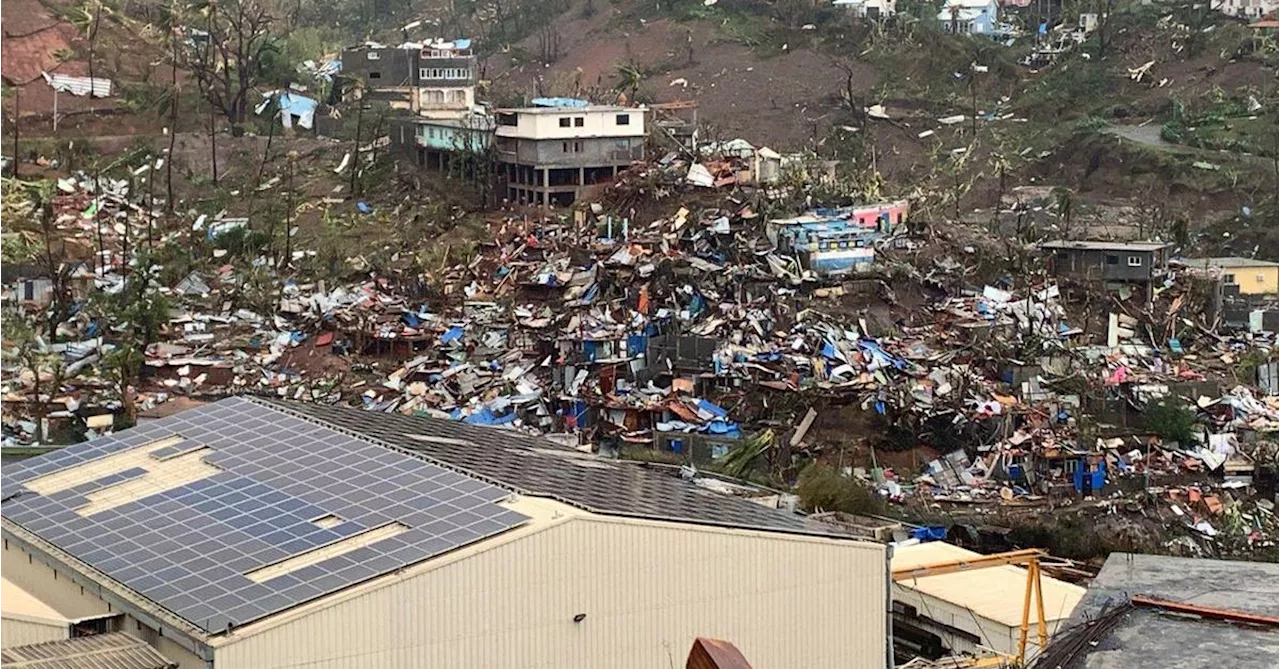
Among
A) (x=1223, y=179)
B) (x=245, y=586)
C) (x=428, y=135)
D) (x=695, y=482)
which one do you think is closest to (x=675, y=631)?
(x=245, y=586)

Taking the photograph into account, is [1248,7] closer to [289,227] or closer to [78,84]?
[289,227]

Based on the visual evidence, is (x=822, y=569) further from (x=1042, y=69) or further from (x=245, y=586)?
(x=1042, y=69)

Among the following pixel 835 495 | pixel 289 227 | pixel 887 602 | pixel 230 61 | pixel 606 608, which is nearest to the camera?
pixel 606 608

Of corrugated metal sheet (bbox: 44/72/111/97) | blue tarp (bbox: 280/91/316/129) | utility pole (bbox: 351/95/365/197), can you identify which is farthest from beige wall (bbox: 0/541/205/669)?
corrugated metal sheet (bbox: 44/72/111/97)

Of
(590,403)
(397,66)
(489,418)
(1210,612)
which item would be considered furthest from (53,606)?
(397,66)

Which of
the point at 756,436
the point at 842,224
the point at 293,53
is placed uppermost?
the point at 293,53
